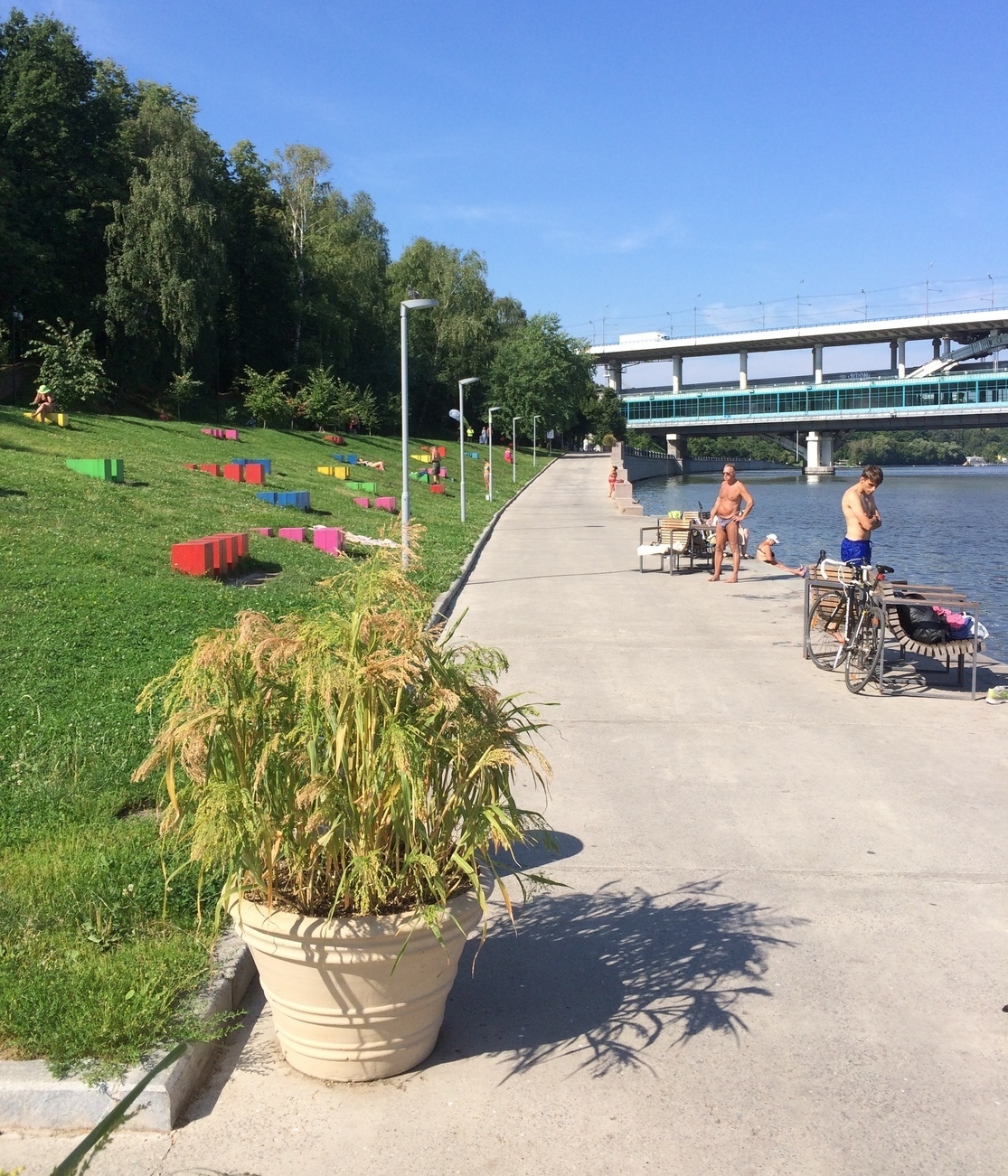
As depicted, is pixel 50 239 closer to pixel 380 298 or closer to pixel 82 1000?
pixel 380 298

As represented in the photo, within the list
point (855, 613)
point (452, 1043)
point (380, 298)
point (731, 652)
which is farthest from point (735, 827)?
point (380, 298)

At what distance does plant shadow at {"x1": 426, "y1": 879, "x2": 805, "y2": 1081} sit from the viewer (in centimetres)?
369

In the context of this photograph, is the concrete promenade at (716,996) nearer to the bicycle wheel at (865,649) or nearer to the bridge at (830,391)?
the bicycle wheel at (865,649)

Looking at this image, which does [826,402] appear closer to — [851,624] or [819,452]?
[819,452]

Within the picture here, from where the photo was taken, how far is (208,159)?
155ft

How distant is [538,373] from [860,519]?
7887cm

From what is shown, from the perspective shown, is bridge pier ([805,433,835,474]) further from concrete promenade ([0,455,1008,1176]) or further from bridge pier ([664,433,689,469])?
concrete promenade ([0,455,1008,1176])

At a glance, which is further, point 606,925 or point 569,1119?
point 606,925

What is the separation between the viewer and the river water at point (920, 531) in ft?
74.4

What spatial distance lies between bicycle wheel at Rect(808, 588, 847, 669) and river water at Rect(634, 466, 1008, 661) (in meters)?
2.58

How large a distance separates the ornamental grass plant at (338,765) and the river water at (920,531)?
1070 centimetres

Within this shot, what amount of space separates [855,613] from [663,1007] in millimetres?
6673

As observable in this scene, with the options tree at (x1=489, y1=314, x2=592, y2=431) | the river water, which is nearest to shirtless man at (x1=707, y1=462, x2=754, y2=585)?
the river water

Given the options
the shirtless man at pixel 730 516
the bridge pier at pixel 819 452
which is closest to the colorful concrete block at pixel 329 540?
the shirtless man at pixel 730 516
